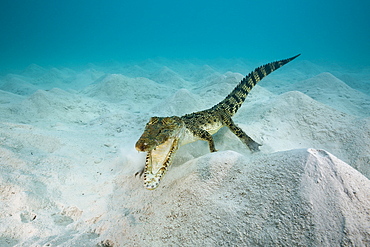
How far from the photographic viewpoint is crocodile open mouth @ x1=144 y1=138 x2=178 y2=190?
1923mm

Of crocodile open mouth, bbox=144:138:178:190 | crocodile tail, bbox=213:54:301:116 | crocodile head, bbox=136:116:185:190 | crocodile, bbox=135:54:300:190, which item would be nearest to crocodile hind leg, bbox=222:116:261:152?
crocodile, bbox=135:54:300:190

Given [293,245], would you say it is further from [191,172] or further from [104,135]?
[104,135]

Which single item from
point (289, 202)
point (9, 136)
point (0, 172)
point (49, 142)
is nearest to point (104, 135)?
point (49, 142)

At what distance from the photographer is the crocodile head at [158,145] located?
1996mm

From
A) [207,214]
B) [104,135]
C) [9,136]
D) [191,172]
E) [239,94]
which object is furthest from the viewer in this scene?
[239,94]

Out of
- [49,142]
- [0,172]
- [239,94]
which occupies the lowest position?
[0,172]

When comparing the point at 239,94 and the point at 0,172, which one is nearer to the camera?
the point at 0,172

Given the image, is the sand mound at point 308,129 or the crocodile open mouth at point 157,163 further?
the sand mound at point 308,129

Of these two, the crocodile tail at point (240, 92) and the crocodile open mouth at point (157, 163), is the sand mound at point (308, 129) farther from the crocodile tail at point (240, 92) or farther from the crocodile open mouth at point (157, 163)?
the crocodile open mouth at point (157, 163)

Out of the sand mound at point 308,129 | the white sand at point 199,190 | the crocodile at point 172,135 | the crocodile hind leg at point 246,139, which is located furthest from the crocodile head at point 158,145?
the sand mound at point 308,129

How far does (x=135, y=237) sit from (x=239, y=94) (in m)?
4.39

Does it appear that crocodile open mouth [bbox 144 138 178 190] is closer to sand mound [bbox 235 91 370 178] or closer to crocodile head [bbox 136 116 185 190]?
crocodile head [bbox 136 116 185 190]

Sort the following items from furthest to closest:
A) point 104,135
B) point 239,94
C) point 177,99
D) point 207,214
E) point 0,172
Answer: point 177,99
point 239,94
point 104,135
point 0,172
point 207,214

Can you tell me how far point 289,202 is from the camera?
125 centimetres
